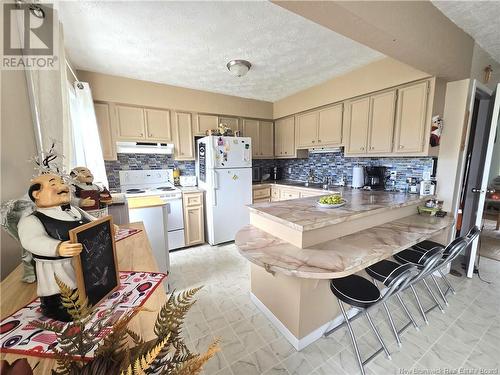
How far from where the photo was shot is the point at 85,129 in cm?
242

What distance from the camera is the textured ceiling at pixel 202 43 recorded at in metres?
1.61

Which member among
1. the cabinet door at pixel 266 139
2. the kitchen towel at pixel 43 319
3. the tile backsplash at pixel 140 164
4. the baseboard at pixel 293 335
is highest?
the cabinet door at pixel 266 139

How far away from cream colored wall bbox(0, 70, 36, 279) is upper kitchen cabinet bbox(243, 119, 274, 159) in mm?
3115

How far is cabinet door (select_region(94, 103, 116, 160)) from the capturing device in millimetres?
2822

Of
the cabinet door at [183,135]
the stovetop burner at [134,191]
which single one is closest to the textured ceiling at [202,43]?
the cabinet door at [183,135]

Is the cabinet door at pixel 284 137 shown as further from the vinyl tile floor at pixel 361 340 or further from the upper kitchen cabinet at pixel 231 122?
the vinyl tile floor at pixel 361 340

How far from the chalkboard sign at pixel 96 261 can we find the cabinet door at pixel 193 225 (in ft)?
8.23

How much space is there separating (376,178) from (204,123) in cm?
278

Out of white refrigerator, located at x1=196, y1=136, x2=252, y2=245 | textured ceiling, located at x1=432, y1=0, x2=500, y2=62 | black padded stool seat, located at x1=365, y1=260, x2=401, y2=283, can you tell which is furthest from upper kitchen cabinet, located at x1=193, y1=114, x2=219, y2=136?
black padded stool seat, located at x1=365, y1=260, x2=401, y2=283

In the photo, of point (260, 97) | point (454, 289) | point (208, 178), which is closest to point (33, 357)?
point (208, 178)

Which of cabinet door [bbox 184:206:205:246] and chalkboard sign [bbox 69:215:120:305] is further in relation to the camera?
cabinet door [bbox 184:206:205:246]

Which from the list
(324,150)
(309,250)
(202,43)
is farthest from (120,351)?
(324,150)

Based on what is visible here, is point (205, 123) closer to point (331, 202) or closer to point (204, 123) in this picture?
point (204, 123)

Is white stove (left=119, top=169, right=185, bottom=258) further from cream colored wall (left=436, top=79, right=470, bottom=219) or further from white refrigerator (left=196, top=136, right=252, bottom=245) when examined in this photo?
cream colored wall (left=436, top=79, right=470, bottom=219)
